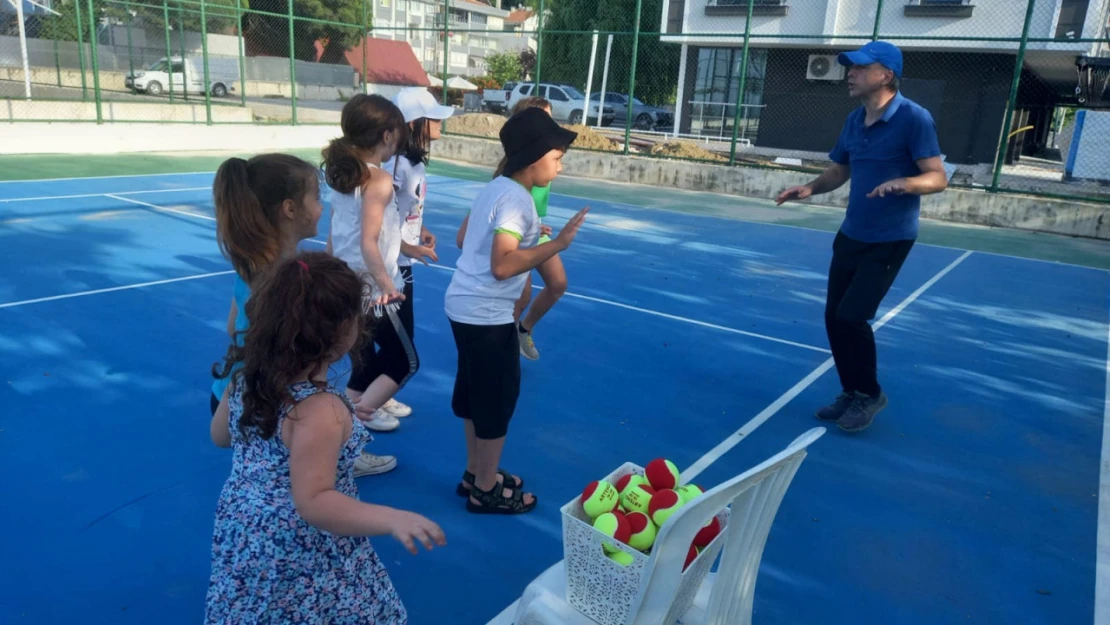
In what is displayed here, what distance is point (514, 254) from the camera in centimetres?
296

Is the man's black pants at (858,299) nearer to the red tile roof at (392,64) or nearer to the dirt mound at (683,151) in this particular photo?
the dirt mound at (683,151)

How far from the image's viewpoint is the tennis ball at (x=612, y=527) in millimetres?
2380

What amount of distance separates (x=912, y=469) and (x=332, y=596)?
10.4 ft

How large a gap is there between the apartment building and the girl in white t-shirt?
17.1m

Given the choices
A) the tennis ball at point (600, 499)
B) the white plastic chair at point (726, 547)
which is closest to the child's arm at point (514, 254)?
the tennis ball at point (600, 499)

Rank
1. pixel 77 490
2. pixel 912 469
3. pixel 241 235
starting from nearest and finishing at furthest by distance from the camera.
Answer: pixel 241 235 → pixel 77 490 → pixel 912 469

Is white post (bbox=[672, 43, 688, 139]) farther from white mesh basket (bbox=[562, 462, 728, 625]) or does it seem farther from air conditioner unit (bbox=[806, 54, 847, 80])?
white mesh basket (bbox=[562, 462, 728, 625])

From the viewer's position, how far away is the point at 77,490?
3.39 meters

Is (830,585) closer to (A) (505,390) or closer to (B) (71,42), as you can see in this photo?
(A) (505,390)

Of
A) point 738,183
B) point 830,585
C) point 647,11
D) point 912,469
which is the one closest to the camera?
point 830,585

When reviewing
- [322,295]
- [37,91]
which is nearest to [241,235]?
[322,295]

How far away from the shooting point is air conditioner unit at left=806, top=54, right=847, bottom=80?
2370 centimetres

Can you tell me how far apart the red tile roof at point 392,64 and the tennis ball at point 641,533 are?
23.4 meters

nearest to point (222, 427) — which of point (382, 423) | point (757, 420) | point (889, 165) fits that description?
point (382, 423)
